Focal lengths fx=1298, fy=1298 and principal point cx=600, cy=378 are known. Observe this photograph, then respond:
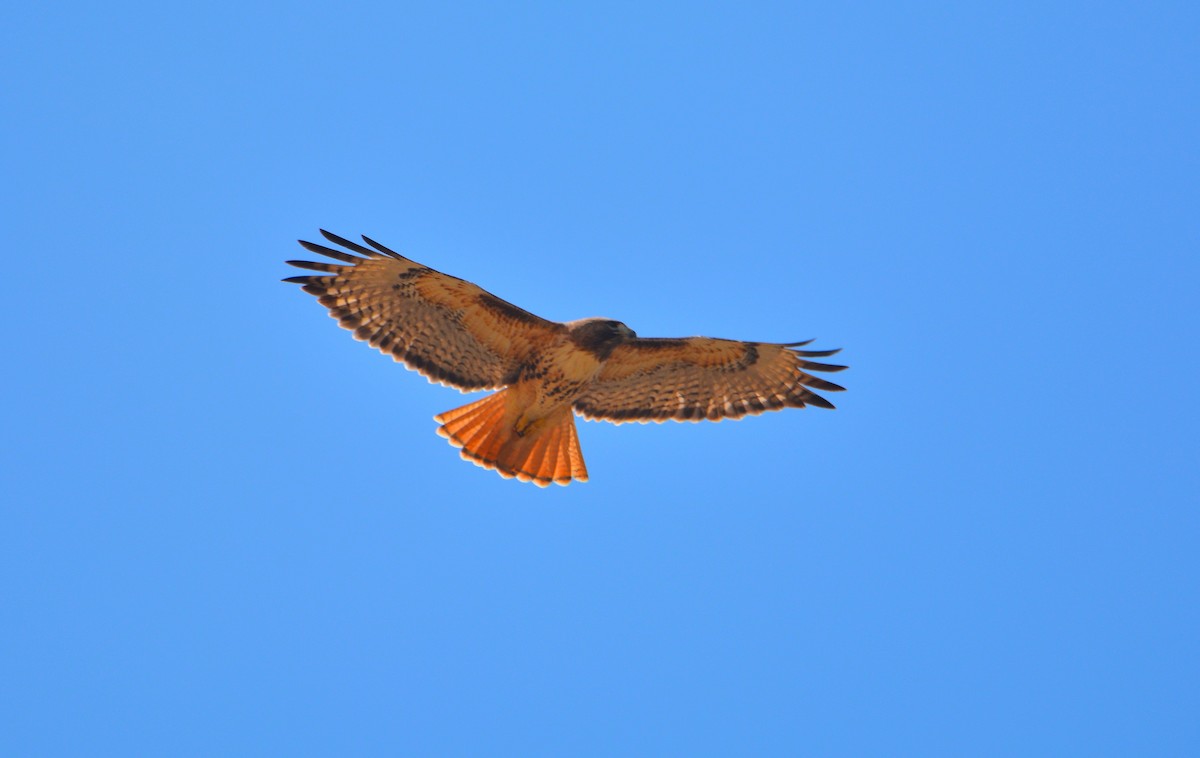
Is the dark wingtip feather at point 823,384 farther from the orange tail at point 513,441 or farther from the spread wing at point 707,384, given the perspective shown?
the orange tail at point 513,441

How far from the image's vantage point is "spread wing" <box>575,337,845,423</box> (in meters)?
11.4

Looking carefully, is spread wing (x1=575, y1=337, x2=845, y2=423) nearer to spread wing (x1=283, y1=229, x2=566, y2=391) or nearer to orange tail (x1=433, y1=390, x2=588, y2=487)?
orange tail (x1=433, y1=390, x2=588, y2=487)

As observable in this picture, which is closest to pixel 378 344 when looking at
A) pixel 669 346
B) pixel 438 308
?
pixel 438 308

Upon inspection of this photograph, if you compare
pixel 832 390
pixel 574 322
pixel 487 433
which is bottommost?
pixel 487 433

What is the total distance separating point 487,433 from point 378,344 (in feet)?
3.95

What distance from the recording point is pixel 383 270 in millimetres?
10648

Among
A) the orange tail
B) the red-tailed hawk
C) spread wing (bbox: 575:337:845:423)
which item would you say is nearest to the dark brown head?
the red-tailed hawk

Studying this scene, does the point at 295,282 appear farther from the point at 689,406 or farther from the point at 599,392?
the point at 689,406

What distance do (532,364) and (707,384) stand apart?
5.71 ft

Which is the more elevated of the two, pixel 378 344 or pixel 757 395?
pixel 757 395

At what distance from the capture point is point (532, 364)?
431 inches

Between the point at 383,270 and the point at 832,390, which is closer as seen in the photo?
the point at 383,270

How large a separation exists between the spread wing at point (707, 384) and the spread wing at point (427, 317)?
3.06 feet

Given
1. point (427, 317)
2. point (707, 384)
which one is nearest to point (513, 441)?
point (427, 317)
